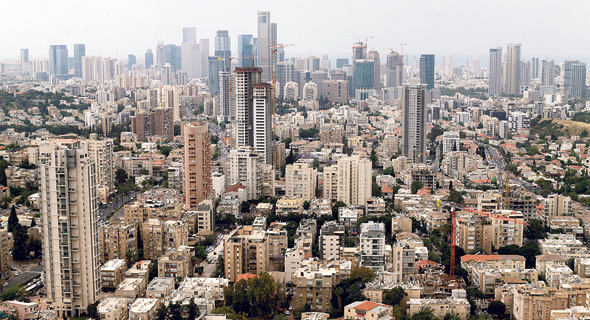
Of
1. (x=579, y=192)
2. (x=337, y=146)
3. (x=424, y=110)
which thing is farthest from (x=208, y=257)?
(x=337, y=146)

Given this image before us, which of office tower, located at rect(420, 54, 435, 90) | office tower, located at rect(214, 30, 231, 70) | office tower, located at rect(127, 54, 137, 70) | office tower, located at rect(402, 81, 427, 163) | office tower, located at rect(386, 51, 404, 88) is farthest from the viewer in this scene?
office tower, located at rect(127, 54, 137, 70)

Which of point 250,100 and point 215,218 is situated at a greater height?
point 250,100

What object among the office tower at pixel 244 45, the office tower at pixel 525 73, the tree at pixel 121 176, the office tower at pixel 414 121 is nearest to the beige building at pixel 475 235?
the office tower at pixel 414 121

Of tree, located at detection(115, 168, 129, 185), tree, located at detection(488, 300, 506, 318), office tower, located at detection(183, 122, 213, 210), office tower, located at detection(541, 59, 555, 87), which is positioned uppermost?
office tower, located at detection(541, 59, 555, 87)

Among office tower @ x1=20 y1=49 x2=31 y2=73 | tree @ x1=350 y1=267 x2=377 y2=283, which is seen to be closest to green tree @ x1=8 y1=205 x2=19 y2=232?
tree @ x1=350 y1=267 x2=377 y2=283

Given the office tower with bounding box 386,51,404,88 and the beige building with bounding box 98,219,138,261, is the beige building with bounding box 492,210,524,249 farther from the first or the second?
the office tower with bounding box 386,51,404,88

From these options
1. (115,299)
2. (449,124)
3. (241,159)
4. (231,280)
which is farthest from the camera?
(449,124)

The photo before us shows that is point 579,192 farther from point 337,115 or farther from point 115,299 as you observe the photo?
point 337,115
